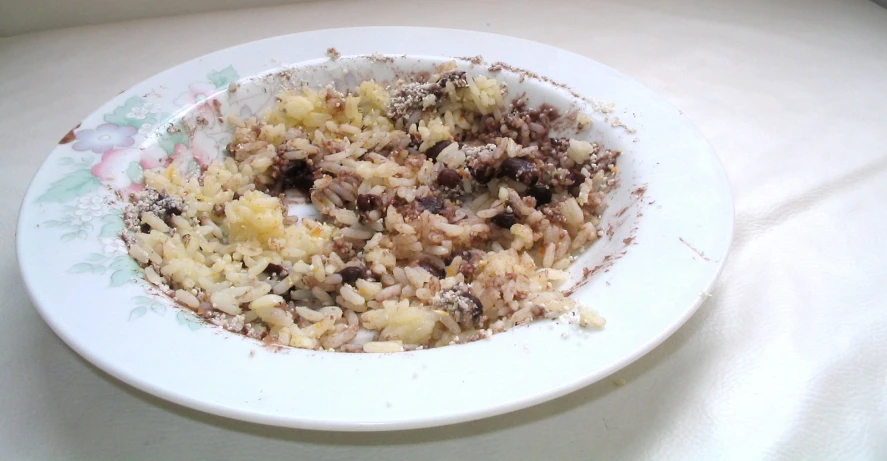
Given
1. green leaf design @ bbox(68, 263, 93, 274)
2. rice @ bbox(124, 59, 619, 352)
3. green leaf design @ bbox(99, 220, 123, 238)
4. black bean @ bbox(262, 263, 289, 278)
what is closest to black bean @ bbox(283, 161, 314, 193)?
rice @ bbox(124, 59, 619, 352)

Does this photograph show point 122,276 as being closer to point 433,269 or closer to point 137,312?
point 137,312

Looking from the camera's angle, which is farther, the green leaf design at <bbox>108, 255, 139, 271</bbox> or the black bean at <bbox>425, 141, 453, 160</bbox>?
the black bean at <bbox>425, 141, 453, 160</bbox>

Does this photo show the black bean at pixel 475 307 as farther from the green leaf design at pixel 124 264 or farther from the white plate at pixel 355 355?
the green leaf design at pixel 124 264

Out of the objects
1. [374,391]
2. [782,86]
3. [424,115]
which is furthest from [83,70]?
[782,86]

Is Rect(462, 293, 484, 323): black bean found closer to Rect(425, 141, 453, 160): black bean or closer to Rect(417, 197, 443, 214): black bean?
Rect(417, 197, 443, 214): black bean

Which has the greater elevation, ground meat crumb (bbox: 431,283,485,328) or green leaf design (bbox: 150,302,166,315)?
green leaf design (bbox: 150,302,166,315)

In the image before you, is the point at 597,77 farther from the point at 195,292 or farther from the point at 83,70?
the point at 83,70

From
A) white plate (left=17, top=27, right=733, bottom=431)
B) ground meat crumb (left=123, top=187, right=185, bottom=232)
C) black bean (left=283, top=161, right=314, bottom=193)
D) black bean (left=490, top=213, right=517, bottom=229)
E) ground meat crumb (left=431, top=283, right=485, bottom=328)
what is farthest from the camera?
black bean (left=283, top=161, right=314, bottom=193)

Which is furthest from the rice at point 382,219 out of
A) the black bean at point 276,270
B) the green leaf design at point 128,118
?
the green leaf design at point 128,118
